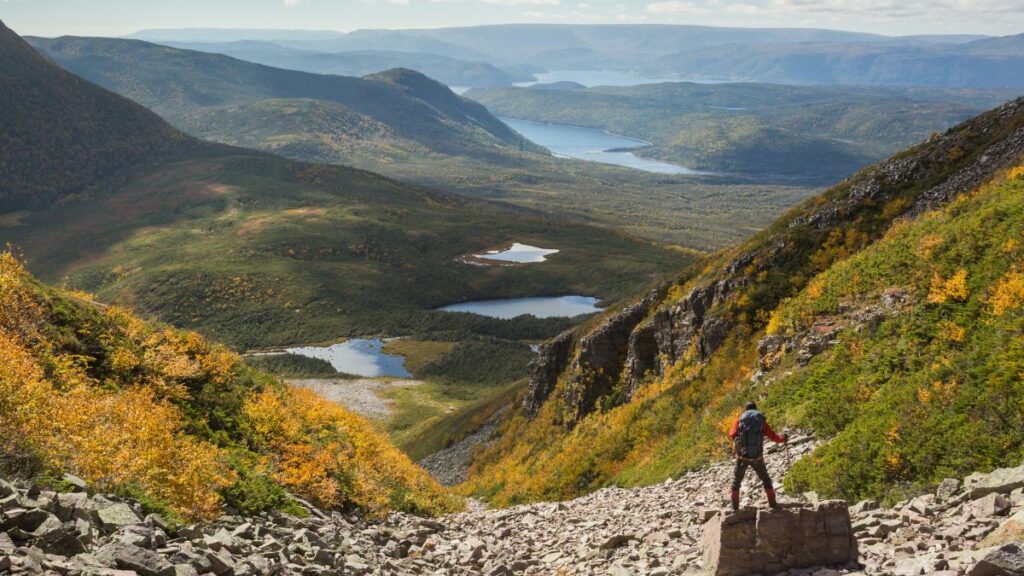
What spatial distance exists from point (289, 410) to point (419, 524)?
923 cm

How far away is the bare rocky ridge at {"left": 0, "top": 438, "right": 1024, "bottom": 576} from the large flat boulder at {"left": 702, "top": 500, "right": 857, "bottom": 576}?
0.10 meters

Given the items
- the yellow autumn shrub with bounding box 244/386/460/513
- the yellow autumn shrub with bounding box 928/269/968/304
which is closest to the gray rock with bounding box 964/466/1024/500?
the yellow autumn shrub with bounding box 928/269/968/304

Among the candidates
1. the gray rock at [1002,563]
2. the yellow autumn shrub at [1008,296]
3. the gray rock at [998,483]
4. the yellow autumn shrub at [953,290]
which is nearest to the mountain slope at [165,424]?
the gray rock at [1002,563]

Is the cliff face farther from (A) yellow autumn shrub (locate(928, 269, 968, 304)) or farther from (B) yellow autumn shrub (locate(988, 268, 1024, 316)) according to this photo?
(B) yellow autumn shrub (locate(988, 268, 1024, 316))

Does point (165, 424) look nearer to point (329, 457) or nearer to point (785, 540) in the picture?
point (329, 457)

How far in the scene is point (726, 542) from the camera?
1417cm

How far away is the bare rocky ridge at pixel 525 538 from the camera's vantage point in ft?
39.9

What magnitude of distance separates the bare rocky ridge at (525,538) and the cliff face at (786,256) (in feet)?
35.5

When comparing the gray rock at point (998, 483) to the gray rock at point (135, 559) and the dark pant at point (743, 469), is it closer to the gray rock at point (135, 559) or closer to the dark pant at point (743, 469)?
the dark pant at point (743, 469)

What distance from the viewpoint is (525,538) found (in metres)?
22.2

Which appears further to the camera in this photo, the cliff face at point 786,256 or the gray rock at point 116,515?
the cliff face at point 786,256

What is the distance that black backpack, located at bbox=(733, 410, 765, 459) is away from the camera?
16.2 m

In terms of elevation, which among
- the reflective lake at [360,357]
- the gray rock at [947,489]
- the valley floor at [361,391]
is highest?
the gray rock at [947,489]

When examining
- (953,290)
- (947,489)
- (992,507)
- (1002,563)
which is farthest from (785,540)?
(953,290)
